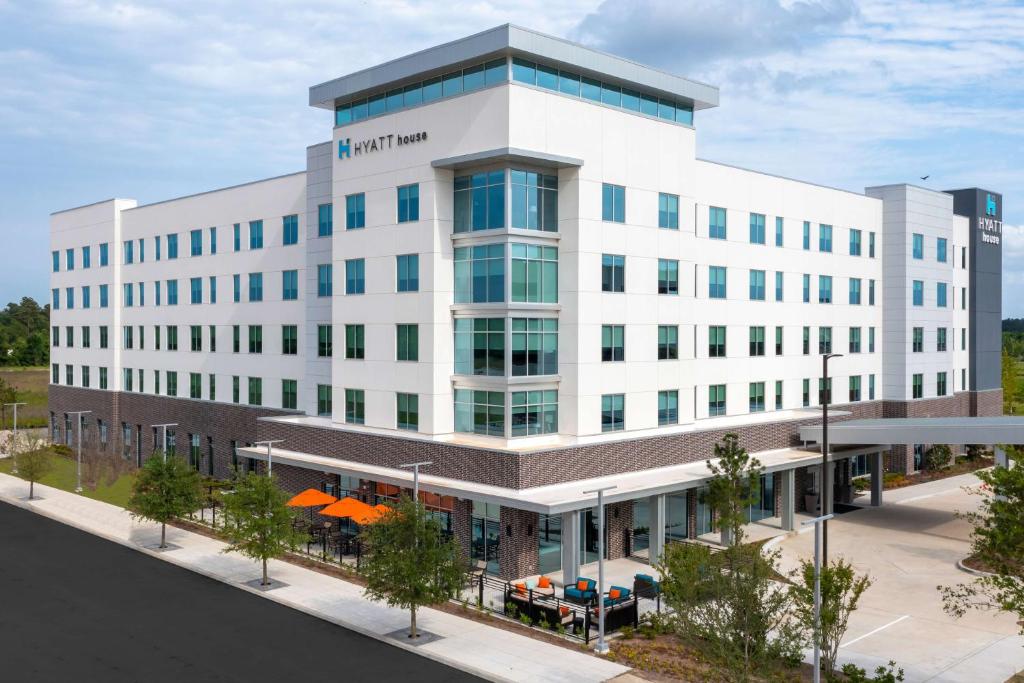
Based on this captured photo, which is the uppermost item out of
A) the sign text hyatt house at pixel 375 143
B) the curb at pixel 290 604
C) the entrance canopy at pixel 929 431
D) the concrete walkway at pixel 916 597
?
the sign text hyatt house at pixel 375 143

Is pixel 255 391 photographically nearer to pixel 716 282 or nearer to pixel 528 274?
pixel 528 274

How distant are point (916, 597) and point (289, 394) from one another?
34.0 m

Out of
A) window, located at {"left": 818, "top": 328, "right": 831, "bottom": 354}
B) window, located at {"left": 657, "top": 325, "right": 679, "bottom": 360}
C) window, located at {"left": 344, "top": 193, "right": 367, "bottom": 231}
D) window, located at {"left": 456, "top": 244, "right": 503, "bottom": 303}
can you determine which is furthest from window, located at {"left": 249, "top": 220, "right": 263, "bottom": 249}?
window, located at {"left": 818, "top": 328, "right": 831, "bottom": 354}

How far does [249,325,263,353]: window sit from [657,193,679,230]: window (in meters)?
25.5

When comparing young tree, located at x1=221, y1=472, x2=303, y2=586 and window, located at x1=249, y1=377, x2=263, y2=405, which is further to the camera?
window, located at x1=249, y1=377, x2=263, y2=405

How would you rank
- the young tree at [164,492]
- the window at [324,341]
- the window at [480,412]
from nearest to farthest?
the window at [480,412] < the young tree at [164,492] < the window at [324,341]

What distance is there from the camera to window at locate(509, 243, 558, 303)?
35438 millimetres

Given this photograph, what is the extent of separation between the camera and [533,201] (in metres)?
36.0

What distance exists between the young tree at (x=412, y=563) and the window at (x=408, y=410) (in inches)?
454

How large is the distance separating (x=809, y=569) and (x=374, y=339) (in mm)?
23364

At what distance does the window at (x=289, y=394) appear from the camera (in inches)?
1954

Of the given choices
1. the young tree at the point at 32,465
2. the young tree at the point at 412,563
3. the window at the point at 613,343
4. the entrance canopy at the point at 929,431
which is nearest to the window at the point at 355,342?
the window at the point at 613,343

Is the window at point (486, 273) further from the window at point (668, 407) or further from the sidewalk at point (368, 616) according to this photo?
the sidewalk at point (368, 616)

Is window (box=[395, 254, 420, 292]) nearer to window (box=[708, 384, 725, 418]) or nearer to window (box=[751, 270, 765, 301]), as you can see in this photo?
window (box=[708, 384, 725, 418])
